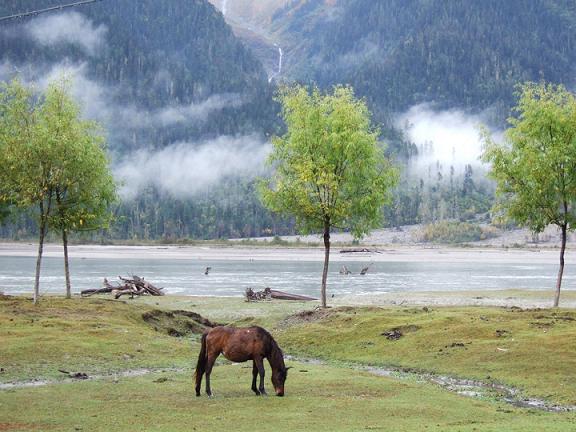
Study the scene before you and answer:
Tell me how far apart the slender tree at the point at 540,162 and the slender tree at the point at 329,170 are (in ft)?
21.4

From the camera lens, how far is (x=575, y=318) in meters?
35.6

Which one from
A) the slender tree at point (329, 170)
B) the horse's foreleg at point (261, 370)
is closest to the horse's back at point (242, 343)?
the horse's foreleg at point (261, 370)

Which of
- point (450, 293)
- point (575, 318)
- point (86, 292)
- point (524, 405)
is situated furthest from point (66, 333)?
point (450, 293)

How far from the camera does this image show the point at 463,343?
31.0 meters

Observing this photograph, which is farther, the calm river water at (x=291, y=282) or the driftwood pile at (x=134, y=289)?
the calm river water at (x=291, y=282)

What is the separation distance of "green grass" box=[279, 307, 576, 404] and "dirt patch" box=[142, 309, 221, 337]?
15.4 feet

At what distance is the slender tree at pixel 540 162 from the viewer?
42.9 m

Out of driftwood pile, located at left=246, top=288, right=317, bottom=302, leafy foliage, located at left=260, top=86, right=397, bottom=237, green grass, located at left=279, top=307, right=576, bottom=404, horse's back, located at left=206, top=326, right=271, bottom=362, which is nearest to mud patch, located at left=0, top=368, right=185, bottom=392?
horse's back, located at left=206, top=326, right=271, bottom=362

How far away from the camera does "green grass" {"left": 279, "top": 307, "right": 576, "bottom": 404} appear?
1040 inches

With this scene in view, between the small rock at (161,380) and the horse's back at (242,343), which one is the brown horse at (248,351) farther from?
the small rock at (161,380)

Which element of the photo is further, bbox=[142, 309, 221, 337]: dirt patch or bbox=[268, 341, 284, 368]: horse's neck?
bbox=[142, 309, 221, 337]: dirt patch

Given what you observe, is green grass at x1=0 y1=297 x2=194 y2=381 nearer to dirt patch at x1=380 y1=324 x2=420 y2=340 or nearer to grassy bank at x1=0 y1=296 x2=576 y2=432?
grassy bank at x1=0 y1=296 x2=576 y2=432

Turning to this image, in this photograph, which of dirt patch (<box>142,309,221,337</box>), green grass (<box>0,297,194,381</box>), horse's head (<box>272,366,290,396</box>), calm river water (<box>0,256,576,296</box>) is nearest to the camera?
horse's head (<box>272,366,290,396</box>)

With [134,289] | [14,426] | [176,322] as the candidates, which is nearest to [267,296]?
[134,289]
